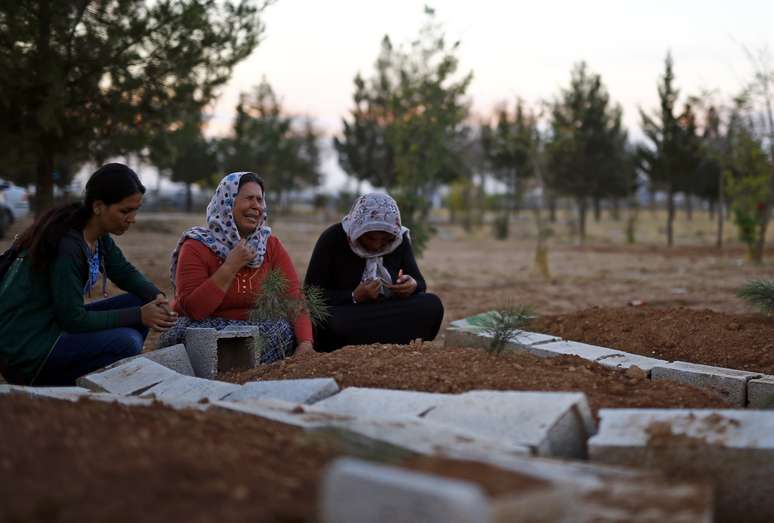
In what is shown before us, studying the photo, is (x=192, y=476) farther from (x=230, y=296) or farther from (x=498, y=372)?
(x=230, y=296)

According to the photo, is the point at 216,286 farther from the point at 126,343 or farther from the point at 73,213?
the point at 73,213

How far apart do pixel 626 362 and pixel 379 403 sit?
6.83 feet

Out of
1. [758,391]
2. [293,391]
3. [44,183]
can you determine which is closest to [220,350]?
[293,391]

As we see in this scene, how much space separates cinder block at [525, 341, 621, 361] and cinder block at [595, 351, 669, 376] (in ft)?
0.12

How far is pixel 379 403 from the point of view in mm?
3014

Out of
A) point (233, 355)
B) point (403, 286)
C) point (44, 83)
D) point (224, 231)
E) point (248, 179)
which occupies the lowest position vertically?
point (233, 355)

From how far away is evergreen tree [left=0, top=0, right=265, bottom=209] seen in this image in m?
8.63

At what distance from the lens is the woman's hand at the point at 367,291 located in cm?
510

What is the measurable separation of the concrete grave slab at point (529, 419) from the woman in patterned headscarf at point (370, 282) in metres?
2.26

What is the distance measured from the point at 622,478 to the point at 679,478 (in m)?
0.48

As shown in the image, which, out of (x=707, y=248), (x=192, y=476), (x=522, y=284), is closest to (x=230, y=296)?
(x=192, y=476)

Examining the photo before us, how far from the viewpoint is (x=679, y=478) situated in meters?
2.49

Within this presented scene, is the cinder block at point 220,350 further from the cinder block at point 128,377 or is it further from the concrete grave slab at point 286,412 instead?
the concrete grave slab at point 286,412

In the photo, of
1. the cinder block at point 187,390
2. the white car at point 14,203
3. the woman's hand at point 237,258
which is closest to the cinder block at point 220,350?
the woman's hand at point 237,258
